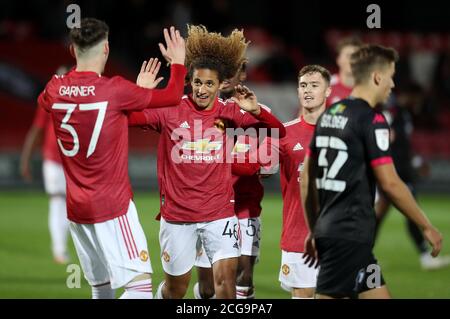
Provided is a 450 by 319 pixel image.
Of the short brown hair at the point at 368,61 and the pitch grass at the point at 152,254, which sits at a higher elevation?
the short brown hair at the point at 368,61

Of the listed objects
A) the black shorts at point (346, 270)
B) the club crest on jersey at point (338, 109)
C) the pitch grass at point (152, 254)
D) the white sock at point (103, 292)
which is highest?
the club crest on jersey at point (338, 109)

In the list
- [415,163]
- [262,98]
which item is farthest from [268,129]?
[262,98]

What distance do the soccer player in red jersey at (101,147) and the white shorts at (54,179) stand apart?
17.7 ft

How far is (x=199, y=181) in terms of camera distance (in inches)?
304

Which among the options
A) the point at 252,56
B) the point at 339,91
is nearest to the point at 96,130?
the point at 339,91

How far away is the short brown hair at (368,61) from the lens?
6410mm

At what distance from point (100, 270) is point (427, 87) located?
51.7 feet

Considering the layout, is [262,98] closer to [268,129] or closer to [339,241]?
[268,129]

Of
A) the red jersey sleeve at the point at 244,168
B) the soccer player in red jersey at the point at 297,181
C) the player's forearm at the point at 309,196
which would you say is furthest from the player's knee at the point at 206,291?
the player's forearm at the point at 309,196

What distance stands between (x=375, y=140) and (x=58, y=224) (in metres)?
6.87

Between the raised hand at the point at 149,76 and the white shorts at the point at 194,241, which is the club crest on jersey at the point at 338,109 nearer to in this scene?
the raised hand at the point at 149,76

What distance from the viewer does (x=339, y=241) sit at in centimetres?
634

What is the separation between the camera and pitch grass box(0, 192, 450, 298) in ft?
34.5
